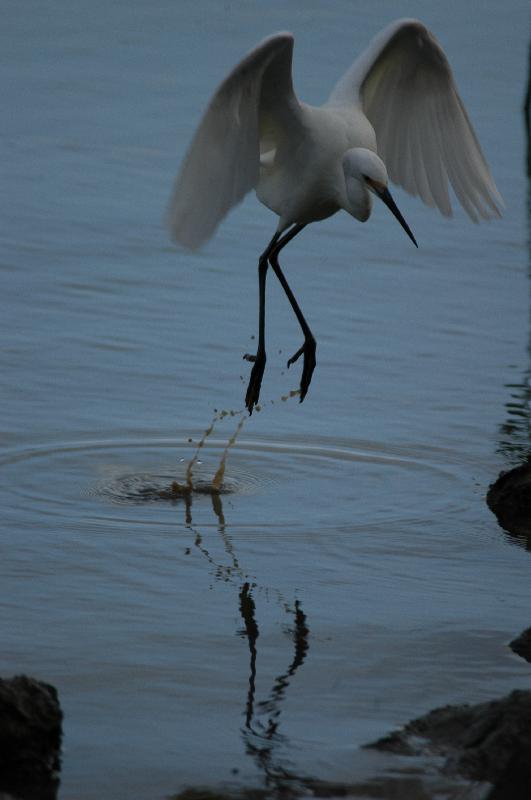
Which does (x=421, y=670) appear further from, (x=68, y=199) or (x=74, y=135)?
(x=74, y=135)

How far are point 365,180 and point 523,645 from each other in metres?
2.64

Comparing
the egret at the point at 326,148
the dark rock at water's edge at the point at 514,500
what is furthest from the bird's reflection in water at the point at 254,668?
the dark rock at water's edge at the point at 514,500

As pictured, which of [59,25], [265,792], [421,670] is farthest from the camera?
[59,25]

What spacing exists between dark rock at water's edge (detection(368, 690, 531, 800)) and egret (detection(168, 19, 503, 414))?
310 centimetres

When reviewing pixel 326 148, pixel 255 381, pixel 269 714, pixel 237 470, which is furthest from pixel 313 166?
pixel 269 714

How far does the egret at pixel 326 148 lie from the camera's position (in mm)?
7977

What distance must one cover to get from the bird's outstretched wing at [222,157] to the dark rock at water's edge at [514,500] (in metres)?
1.97

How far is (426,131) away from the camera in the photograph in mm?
9719

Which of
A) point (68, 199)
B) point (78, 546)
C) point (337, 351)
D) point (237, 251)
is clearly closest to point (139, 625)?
point (78, 546)

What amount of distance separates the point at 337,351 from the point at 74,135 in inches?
296

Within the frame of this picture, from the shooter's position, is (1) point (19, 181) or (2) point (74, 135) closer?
(1) point (19, 181)

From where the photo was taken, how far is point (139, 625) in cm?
668

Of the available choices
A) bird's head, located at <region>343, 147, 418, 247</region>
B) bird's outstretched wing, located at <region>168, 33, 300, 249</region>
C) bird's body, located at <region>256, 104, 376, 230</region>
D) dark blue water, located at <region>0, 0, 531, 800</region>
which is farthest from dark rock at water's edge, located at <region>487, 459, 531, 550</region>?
bird's outstretched wing, located at <region>168, 33, 300, 249</region>

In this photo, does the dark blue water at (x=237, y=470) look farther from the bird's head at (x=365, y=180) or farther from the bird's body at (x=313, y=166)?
the bird's head at (x=365, y=180)
